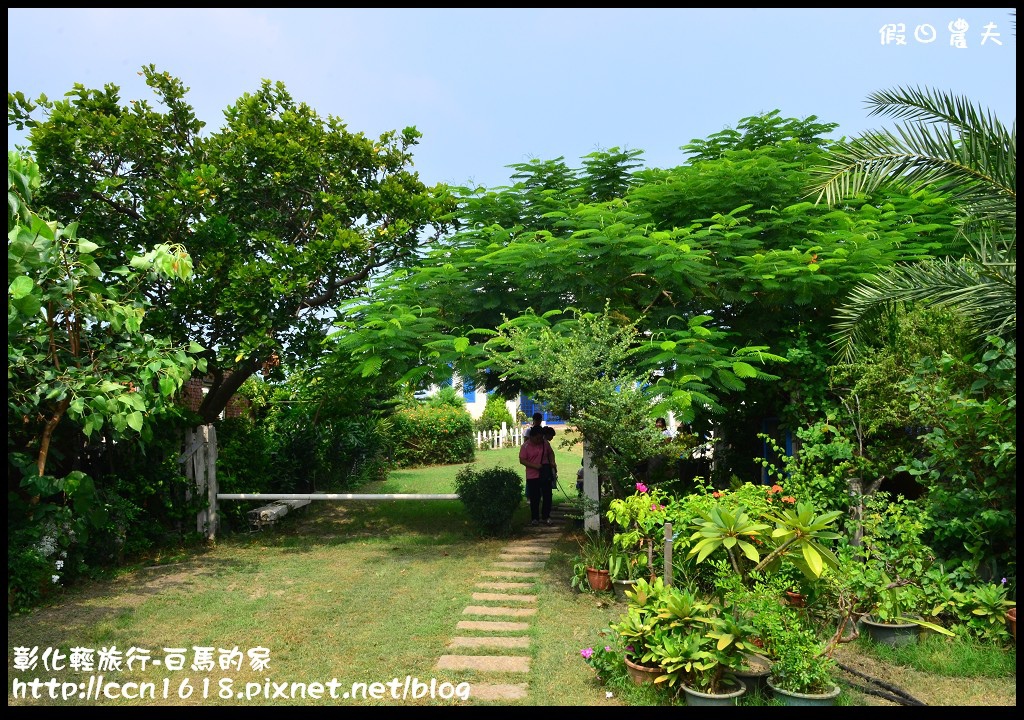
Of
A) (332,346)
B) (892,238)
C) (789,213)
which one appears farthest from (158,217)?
(892,238)

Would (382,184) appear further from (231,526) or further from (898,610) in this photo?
(898,610)

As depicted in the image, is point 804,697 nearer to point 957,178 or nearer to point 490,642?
point 490,642

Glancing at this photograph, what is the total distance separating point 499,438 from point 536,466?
1842 centimetres

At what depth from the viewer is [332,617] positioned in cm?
681

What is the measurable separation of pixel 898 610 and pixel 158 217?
363 inches

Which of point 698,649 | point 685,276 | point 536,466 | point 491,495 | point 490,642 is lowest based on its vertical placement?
point 490,642

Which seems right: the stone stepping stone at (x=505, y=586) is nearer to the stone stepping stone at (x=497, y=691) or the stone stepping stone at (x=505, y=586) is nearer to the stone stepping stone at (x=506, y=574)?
the stone stepping stone at (x=506, y=574)

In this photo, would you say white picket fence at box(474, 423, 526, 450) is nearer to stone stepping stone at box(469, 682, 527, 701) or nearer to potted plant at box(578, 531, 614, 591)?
potted plant at box(578, 531, 614, 591)

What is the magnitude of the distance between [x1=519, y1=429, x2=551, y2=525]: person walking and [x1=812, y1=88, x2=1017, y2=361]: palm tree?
217 inches

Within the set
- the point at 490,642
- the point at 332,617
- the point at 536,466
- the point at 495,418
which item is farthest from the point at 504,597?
the point at 495,418

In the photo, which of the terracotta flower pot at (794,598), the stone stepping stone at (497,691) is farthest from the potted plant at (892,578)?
the stone stepping stone at (497,691)

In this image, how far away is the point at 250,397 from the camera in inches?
628

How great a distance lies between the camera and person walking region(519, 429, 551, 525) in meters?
11.2

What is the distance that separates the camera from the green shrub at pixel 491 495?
1038cm
